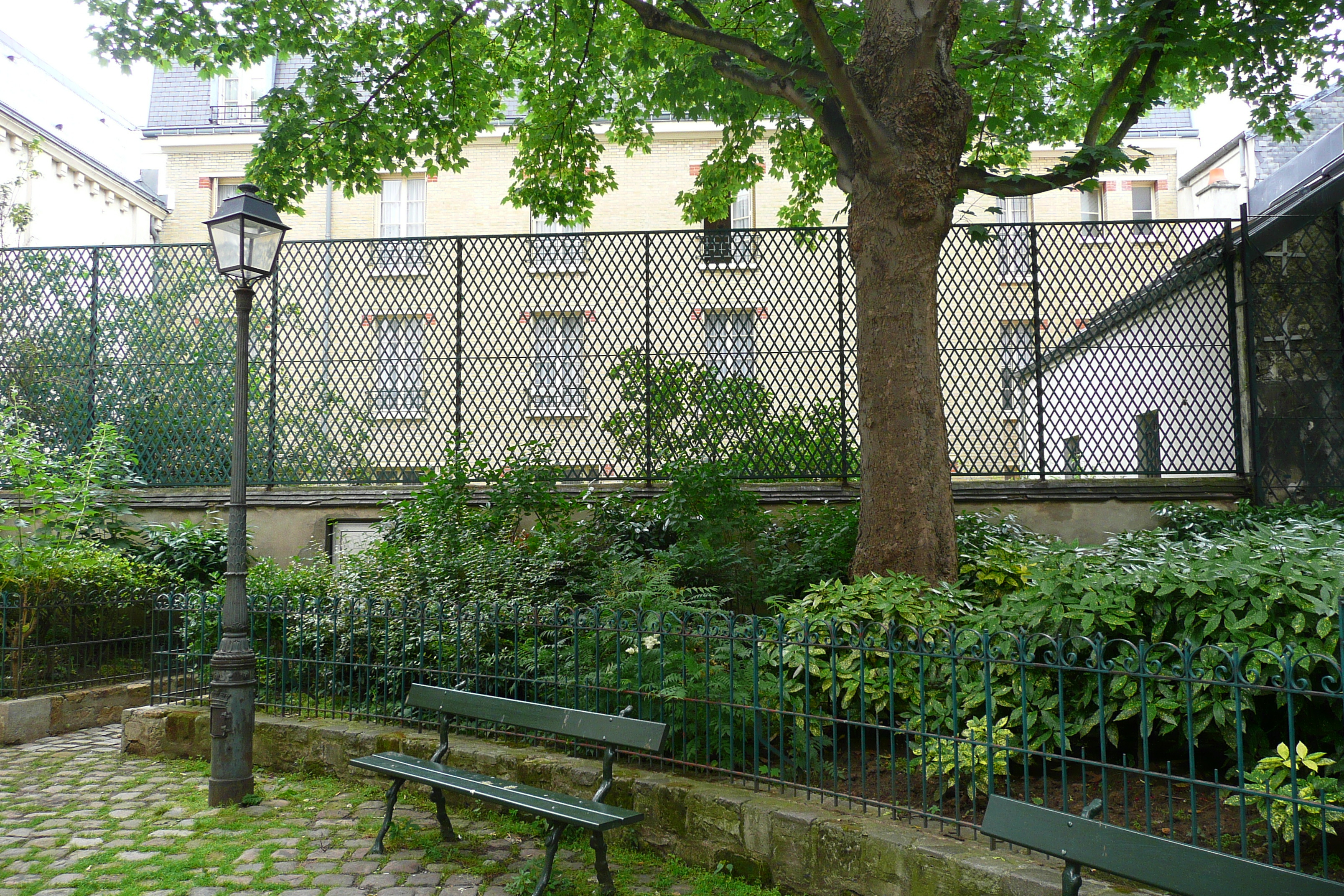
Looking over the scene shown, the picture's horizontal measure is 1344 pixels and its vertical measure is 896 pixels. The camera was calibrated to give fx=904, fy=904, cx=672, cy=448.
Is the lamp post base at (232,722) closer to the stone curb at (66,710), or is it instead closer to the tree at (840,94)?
the stone curb at (66,710)

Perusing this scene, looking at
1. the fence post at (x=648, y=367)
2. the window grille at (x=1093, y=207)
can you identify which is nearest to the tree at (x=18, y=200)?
the fence post at (x=648, y=367)

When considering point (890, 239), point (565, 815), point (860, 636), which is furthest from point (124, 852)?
point (890, 239)

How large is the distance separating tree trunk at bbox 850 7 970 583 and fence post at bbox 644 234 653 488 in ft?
10.7

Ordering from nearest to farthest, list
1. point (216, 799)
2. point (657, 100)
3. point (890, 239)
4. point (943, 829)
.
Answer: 1. point (943, 829)
2. point (216, 799)
3. point (890, 239)
4. point (657, 100)

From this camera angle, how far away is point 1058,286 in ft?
29.8

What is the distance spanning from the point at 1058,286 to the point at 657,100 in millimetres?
4617

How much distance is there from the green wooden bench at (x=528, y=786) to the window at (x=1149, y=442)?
20.8 ft

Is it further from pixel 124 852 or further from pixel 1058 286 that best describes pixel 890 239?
pixel 124 852

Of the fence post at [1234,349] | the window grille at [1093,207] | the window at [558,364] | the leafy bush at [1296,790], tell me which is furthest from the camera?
the window grille at [1093,207]

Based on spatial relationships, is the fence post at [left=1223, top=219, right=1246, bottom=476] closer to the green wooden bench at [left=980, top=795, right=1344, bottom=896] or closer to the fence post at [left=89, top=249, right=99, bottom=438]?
the green wooden bench at [left=980, top=795, right=1344, bottom=896]

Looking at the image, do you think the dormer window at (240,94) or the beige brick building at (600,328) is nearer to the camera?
the beige brick building at (600,328)

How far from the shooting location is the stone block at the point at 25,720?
23.2 ft

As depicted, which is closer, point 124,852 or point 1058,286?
point 124,852

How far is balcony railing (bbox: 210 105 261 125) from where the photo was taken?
79.6 ft
